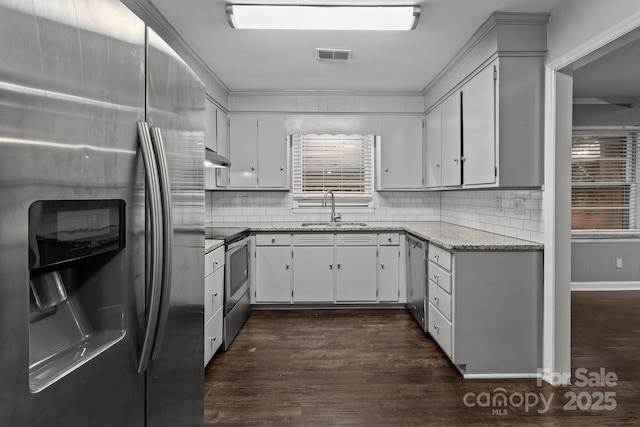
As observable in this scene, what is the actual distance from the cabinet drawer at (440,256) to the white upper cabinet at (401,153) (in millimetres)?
1506

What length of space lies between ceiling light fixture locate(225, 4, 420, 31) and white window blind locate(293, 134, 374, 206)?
2.01 metres

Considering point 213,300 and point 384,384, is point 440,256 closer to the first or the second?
point 384,384

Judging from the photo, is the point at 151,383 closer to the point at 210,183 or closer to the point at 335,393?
the point at 335,393

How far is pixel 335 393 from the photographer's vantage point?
2.43 m

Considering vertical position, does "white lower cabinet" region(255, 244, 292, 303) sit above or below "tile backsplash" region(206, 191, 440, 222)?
below

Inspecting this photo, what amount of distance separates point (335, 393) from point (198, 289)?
1.46 meters

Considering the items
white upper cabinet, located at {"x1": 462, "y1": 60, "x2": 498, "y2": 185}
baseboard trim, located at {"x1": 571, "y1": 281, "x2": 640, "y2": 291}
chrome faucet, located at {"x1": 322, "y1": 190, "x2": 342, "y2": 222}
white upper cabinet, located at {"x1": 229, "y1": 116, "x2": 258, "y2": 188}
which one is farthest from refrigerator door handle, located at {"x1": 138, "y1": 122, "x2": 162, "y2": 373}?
baseboard trim, located at {"x1": 571, "y1": 281, "x2": 640, "y2": 291}

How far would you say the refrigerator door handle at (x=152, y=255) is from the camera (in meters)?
0.92

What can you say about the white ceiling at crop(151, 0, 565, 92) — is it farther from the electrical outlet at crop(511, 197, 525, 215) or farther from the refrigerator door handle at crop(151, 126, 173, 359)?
the refrigerator door handle at crop(151, 126, 173, 359)

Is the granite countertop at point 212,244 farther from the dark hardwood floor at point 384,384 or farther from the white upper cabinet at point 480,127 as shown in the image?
the white upper cabinet at point 480,127

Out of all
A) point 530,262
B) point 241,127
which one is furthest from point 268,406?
point 241,127

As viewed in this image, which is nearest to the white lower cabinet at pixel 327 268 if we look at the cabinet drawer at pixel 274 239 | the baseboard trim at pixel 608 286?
the cabinet drawer at pixel 274 239

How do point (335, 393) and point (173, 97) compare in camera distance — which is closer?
point (173, 97)

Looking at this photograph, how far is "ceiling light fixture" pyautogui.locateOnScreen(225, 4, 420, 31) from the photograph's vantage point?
2.53m
